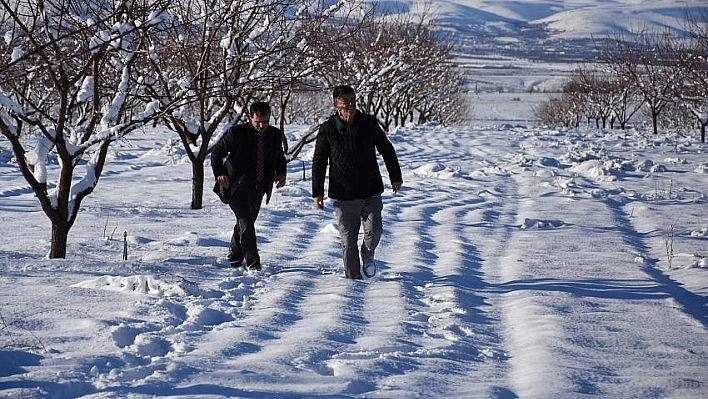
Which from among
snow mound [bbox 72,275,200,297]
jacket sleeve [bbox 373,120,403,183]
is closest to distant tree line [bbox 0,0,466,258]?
jacket sleeve [bbox 373,120,403,183]

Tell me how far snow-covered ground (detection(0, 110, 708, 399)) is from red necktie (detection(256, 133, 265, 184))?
78 cm

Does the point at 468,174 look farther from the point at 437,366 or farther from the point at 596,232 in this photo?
the point at 437,366

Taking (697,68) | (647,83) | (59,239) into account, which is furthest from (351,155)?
(647,83)

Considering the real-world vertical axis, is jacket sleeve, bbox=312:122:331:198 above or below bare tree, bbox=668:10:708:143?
below

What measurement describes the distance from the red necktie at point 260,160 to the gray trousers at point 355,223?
2.33 ft

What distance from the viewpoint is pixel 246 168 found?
6477 millimetres

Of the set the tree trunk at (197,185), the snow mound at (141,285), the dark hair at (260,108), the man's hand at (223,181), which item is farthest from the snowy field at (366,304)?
the dark hair at (260,108)

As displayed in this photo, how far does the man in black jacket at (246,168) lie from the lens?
6.42m

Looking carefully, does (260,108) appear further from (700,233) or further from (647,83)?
(647,83)

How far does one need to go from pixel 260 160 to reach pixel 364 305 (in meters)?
1.71

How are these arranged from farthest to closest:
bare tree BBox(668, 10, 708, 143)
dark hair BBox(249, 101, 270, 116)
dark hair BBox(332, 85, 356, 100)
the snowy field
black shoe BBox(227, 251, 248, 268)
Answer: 1. bare tree BBox(668, 10, 708, 143)
2. black shoe BBox(227, 251, 248, 268)
3. dark hair BBox(249, 101, 270, 116)
4. dark hair BBox(332, 85, 356, 100)
5. the snowy field

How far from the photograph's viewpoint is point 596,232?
8.97 metres

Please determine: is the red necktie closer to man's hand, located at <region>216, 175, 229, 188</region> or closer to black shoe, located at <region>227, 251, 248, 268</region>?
man's hand, located at <region>216, 175, 229, 188</region>

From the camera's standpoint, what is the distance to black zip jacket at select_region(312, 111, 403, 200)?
20.0 ft
